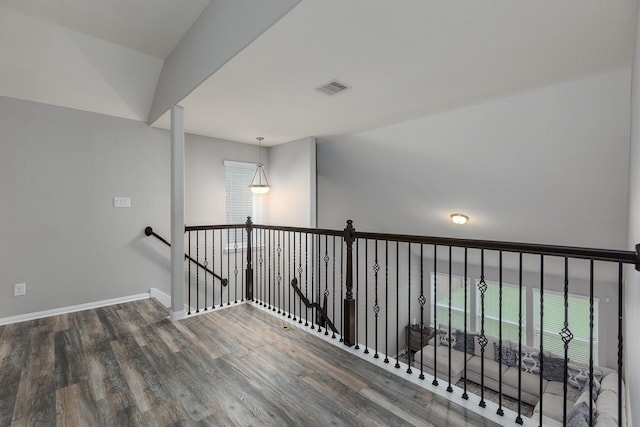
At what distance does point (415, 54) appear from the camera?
7.50ft

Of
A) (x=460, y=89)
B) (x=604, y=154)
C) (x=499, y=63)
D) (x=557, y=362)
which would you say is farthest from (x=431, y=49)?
Answer: (x=557, y=362)

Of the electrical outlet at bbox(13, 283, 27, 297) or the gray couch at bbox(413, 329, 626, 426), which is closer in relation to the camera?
the electrical outlet at bbox(13, 283, 27, 297)

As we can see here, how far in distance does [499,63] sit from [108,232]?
15.7ft

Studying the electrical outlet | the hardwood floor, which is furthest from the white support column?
the electrical outlet

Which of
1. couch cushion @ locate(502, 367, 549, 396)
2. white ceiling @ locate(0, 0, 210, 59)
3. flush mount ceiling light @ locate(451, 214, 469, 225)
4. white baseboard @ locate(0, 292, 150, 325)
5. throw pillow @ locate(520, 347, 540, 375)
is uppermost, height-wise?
white ceiling @ locate(0, 0, 210, 59)

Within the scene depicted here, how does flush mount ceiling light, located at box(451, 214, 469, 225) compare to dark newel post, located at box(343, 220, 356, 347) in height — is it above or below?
above

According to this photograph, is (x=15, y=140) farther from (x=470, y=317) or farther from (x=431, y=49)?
(x=470, y=317)

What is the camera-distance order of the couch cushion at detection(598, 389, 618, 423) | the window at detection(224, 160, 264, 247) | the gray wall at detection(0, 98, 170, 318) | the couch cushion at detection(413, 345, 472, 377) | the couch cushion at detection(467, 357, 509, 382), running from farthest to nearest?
the couch cushion at detection(413, 345, 472, 377), the couch cushion at detection(467, 357, 509, 382), the window at detection(224, 160, 264, 247), the couch cushion at detection(598, 389, 618, 423), the gray wall at detection(0, 98, 170, 318)

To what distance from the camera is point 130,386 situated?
7.13 feet

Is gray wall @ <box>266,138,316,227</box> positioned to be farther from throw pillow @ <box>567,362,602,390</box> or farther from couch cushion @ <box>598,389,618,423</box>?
throw pillow @ <box>567,362,602,390</box>

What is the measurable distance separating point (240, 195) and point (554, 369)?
713cm

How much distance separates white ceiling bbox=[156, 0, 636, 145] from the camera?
181cm

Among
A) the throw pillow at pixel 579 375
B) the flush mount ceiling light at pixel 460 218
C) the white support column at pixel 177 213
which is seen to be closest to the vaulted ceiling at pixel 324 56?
the white support column at pixel 177 213

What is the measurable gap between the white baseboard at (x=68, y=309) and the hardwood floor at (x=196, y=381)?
0.48 ft
